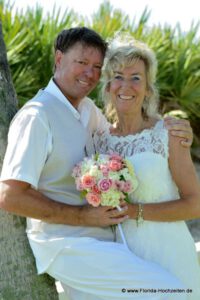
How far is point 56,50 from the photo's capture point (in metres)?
4.44

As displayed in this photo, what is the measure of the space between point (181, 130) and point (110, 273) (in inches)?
38.8

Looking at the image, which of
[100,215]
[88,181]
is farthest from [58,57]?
[100,215]

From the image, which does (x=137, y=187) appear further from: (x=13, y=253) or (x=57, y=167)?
(x=13, y=253)

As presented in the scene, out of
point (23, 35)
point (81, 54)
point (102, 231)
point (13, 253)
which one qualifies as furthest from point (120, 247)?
point (23, 35)

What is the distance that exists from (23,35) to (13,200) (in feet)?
22.7

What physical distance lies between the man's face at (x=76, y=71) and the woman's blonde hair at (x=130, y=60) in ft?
0.32

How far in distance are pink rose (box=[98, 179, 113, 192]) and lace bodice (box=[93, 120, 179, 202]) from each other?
1.17 ft

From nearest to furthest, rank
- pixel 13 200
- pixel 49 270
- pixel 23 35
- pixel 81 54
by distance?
pixel 13 200
pixel 49 270
pixel 81 54
pixel 23 35

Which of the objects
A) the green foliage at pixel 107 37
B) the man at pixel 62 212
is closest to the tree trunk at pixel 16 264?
the man at pixel 62 212

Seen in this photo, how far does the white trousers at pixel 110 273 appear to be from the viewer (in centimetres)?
373

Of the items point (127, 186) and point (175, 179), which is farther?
point (175, 179)

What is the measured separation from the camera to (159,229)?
13.4 feet

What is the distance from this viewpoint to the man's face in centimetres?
Result: 432

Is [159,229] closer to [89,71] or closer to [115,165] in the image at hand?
[115,165]
